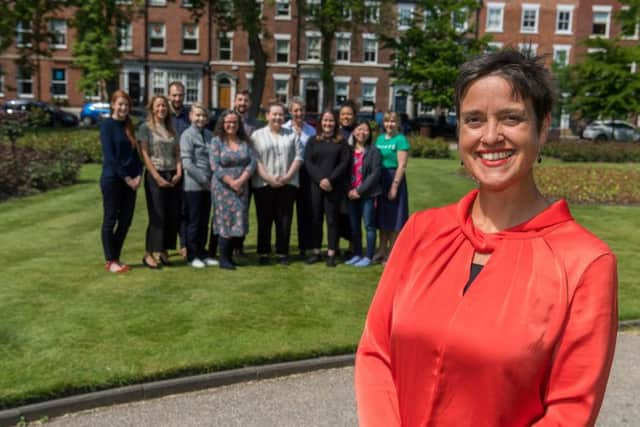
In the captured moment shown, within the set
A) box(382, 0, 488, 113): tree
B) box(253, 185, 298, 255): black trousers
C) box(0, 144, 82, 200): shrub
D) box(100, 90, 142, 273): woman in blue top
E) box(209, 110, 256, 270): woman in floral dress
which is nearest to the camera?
box(100, 90, 142, 273): woman in blue top

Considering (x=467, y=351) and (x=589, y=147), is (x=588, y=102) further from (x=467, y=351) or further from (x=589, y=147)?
(x=467, y=351)

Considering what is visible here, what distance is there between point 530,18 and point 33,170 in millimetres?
46107

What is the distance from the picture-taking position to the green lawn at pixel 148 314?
16.8 ft

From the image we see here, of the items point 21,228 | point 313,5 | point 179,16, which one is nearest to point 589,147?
point 313,5

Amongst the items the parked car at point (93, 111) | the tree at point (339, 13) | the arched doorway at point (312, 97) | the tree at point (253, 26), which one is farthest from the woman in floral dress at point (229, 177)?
the arched doorway at point (312, 97)

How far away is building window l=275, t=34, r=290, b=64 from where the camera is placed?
51.6 metres

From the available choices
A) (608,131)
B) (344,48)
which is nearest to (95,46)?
(344,48)

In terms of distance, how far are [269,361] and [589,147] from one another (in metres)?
26.0

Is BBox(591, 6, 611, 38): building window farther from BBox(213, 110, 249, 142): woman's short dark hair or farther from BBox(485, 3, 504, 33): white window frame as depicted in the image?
BBox(213, 110, 249, 142): woman's short dark hair

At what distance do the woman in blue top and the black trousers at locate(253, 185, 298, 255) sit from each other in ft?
5.56

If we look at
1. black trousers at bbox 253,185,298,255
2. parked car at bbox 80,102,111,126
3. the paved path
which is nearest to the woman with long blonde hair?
black trousers at bbox 253,185,298,255

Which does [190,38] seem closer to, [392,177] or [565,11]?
[565,11]

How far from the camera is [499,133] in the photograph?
1793 mm

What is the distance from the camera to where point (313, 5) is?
35406 millimetres
